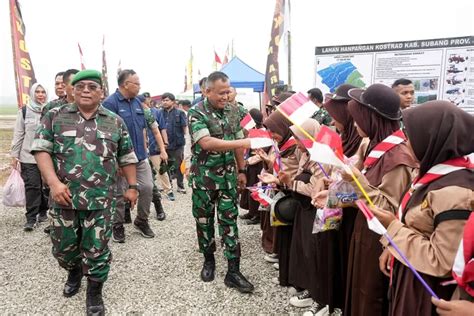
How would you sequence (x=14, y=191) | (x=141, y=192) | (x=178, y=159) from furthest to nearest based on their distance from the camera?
(x=178, y=159) → (x=14, y=191) → (x=141, y=192)

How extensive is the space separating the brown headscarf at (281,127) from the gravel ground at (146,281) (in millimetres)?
1348

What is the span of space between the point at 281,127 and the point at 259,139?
1.13ft

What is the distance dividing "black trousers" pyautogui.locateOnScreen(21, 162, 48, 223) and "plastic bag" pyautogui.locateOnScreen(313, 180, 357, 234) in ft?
14.0

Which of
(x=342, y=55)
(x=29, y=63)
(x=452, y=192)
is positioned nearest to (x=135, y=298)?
(x=452, y=192)

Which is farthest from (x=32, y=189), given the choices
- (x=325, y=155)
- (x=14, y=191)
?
(x=325, y=155)

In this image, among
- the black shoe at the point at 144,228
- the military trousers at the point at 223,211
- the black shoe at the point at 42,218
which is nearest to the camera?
the military trousers at the point at 223,211

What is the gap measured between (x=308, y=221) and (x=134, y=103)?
281cm

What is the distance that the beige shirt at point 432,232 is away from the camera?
1334 mm

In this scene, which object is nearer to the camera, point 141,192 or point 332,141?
point 332,141

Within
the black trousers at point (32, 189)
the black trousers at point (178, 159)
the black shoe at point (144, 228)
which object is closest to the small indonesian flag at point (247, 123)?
the black shoe at point (144, 228)

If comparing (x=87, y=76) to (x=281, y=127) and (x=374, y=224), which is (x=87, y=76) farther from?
(x=374, y=224)

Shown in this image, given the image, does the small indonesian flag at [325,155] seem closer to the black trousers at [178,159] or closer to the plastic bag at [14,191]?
the plastic bag at [14,191]

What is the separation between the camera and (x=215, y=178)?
3.22 metres

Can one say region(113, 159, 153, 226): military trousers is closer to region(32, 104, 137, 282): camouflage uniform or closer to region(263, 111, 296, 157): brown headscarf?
region(32, 104, 137, 282): camouflage uniform
